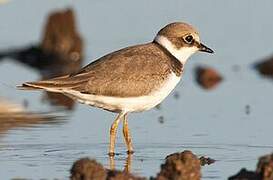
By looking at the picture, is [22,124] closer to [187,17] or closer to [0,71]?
[0,71]

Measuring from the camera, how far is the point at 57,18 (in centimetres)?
1986

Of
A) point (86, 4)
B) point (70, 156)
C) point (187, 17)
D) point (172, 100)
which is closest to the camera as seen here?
point (70, 156)

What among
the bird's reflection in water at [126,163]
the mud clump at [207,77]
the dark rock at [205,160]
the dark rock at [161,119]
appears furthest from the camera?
the mud clump at [207,77]

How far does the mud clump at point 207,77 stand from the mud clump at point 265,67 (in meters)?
0.86

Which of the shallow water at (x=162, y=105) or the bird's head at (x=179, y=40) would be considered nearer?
the shallow water at (x=162, y=105)

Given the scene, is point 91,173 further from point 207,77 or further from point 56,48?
point 56,48

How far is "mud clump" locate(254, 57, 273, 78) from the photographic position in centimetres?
1847

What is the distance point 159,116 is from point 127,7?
7483 millimetres

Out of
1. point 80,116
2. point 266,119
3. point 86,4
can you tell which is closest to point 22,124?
point 80,116

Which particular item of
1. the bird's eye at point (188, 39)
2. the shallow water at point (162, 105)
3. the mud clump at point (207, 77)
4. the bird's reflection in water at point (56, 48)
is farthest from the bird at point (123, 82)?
the bird's reflection in water at point (56, 48)

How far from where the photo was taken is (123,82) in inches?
476

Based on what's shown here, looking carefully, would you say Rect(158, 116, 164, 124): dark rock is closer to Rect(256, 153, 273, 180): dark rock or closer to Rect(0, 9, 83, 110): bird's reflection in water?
Rect(256, 153, 273, 180): dark rock

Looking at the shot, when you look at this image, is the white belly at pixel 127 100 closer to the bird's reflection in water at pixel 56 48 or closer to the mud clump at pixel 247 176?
the mud clump at pixel 247 176

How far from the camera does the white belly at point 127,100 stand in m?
12.1
